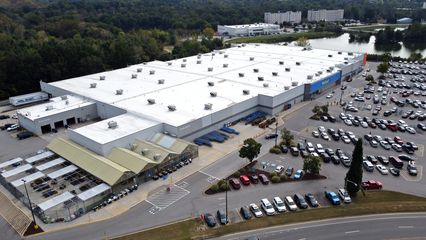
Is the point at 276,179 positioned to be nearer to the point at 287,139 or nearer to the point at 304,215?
the point at 304,215

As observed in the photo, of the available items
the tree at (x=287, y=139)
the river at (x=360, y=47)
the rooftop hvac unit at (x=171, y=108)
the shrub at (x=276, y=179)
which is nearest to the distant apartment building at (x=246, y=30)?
the river at (x=360, y=47)

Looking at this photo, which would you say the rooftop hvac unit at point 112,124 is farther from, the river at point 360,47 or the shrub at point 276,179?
the river at point 360,47

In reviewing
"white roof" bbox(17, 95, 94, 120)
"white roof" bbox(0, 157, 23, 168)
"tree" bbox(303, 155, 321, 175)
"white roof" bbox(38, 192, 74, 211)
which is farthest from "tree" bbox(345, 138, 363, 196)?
"white roof" bbox(17, 95, 94, 120)

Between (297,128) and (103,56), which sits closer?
(297,128)

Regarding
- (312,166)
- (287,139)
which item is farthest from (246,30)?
(312,166)

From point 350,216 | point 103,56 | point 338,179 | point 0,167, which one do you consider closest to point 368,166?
point 338,179

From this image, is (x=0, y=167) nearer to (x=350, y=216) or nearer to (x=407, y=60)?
(x=350, y=216)

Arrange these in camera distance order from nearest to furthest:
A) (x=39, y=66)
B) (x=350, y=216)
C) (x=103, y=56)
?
(x=350, y=216) → (x=39, y=66) → (x=103, y=56)
